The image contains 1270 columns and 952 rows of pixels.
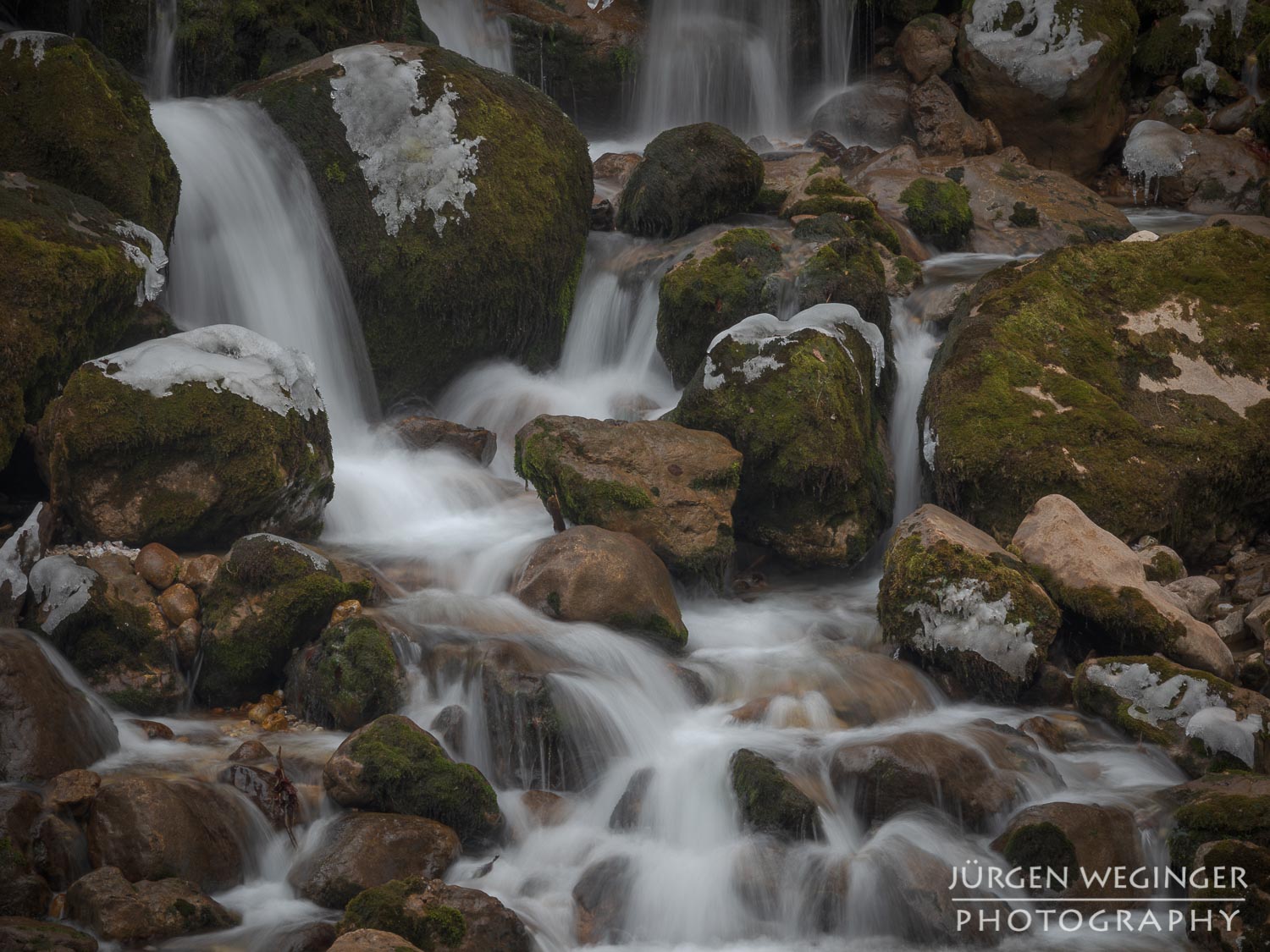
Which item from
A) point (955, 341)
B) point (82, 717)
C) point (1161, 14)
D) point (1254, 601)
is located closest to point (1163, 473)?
point (1254, 601)

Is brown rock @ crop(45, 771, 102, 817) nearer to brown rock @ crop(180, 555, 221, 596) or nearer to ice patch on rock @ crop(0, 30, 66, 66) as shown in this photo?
brown rock @ crop(180, 555, 221, 596)

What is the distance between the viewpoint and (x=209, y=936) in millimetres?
4703

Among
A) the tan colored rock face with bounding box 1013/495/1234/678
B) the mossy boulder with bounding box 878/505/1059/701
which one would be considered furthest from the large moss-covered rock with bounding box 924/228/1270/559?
the mossy boulder with bounding box 878/505/1059/701

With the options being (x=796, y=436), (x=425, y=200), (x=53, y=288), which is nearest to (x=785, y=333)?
(x=796, y=436)

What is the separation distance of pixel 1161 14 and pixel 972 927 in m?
17.4

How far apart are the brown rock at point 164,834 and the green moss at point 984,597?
3935mm

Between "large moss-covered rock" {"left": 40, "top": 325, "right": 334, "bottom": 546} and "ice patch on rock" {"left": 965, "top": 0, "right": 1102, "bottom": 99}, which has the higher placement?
"ice patch on rock" {"left": 965, "top": 0, "right": 1102, "bottom": 99}

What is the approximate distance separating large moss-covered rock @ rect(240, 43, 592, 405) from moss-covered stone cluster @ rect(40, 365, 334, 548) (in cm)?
310

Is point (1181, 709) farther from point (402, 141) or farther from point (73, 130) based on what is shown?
point (73, 130)

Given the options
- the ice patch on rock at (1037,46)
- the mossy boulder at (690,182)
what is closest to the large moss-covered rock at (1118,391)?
the mossy boulder at (690,182)

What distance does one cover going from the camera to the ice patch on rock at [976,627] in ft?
22.2

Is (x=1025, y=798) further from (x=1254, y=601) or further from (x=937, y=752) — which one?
(x=1254, y=601)

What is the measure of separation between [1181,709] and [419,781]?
4.03m

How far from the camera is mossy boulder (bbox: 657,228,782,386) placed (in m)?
10.2
